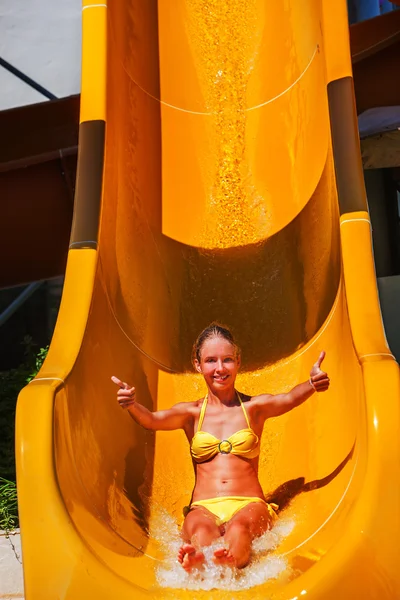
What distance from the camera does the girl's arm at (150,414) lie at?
1.98m

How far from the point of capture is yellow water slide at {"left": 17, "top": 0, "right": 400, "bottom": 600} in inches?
64.2

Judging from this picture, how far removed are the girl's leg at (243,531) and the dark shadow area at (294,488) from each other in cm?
18

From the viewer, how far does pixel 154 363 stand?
2709 millimetres

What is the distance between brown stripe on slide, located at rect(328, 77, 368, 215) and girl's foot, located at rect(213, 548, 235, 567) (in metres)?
1.07

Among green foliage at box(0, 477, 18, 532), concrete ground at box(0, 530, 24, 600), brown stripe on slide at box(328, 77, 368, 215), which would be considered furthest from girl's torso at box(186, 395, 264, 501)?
green foliage at box(0, 477, 18, 532)

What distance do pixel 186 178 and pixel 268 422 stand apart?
1.22 m

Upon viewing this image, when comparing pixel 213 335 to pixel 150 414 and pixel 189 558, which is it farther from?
pixel 189 558

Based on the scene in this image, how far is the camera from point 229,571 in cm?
174

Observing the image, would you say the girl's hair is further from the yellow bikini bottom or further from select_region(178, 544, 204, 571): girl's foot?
select_region(178, 544, 204, 571): girl's foot

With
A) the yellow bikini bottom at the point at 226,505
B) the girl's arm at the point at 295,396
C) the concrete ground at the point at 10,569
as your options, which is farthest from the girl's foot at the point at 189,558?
the concrete ground at the point at 10,569

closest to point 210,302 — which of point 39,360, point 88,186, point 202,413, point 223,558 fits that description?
point 88,186

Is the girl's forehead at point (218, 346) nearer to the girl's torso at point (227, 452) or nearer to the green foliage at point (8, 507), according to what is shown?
the girl's torso at point (227, 452)

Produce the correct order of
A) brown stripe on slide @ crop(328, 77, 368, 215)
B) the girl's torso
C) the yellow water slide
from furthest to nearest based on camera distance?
brown stripe on slide @ crop(328, 77, 368, 215), the girl's torso, the yellow water slide

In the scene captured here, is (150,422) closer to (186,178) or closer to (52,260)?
(186,178)
